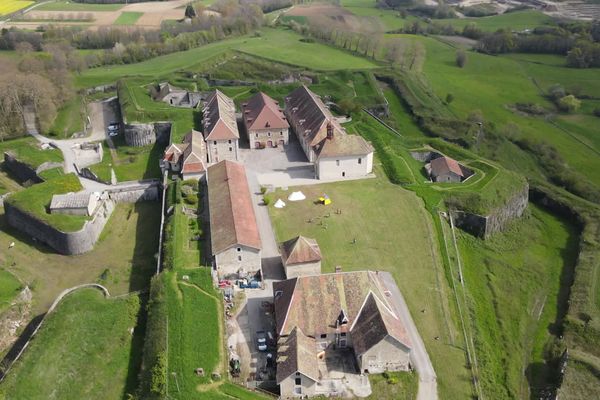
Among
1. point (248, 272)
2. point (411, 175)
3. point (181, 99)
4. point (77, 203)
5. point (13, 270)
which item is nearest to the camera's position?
point (248, 272)

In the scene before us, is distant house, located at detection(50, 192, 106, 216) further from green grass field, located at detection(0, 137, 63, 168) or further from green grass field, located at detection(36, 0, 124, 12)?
green grass field, located at detection(36, 0, 124, 12)

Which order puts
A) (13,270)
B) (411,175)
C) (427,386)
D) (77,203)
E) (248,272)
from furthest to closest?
1. (411,175)
2. (77,203)
3. (13,270)
4. (248,272)
5. (427,386)

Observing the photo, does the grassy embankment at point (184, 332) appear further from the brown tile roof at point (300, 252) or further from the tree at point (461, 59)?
the tree at point (461, 59)

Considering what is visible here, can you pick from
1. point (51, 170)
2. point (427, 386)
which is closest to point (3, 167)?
point (51, 170)

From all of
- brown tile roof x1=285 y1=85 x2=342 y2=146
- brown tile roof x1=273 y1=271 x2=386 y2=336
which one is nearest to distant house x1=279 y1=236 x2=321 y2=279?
brown tile roof x1=273 y1=271 x2=386 y2=336

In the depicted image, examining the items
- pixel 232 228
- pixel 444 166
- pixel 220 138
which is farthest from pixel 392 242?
pixel 220 138

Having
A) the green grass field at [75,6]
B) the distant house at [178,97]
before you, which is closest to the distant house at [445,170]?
the distant house at [178,97]

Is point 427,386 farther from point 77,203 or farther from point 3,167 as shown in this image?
point 3,167
